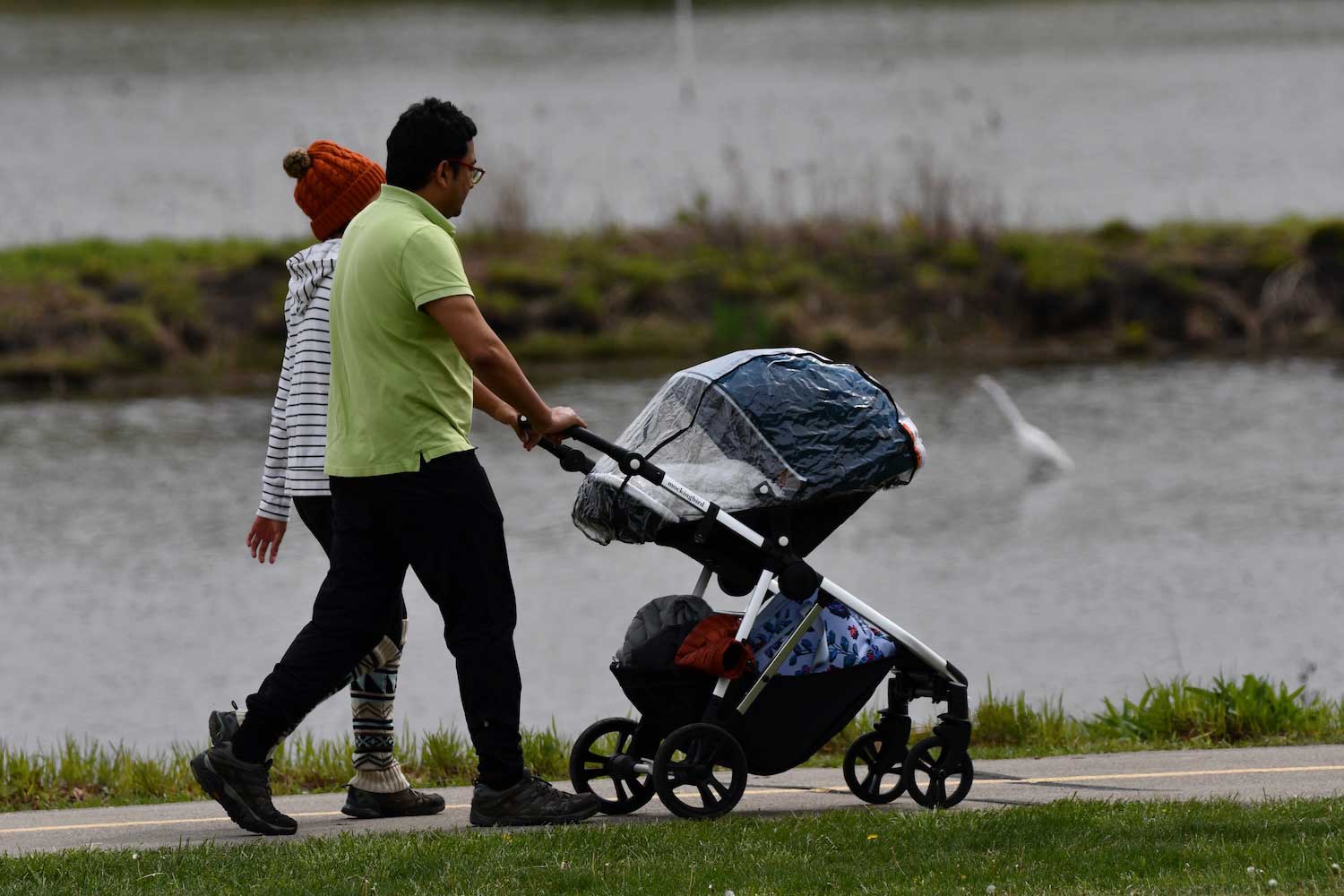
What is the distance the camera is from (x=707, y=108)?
42656 mm

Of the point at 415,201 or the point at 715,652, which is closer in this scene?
the point at 415,201

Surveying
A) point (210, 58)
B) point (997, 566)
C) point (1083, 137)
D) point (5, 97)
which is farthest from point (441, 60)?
point (997, 566)

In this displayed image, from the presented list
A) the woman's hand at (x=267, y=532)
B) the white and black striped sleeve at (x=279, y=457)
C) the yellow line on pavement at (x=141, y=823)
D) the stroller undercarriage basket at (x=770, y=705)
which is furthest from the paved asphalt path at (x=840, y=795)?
the white and black striped sleeve at (x=279, y=457)

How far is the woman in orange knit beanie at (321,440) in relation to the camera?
611cm

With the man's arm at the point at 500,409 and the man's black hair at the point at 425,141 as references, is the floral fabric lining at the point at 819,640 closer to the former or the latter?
the man's arm at the point at 500,409

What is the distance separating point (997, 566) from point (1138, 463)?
4199 millimetres

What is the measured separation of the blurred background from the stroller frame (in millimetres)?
3547

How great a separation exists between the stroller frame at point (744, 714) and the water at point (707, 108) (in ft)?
63.1

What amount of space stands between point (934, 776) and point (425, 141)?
8.17 feet

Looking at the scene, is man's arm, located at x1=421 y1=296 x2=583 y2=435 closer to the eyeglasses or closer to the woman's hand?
the eyeglasses

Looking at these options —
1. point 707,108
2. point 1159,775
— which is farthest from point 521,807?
point 707,108

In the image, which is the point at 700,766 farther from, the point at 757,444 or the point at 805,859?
the point at 757,444

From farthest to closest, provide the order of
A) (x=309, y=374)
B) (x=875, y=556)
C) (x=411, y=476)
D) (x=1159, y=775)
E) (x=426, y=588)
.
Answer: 1. (x=875, y=556)
2. (x=1159, y=775)
3. (x=309, y=374)
4. (x=426, y=588)
5. (x=411, y=476)

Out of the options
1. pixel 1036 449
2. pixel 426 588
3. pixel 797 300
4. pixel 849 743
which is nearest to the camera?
pixel 426 588
